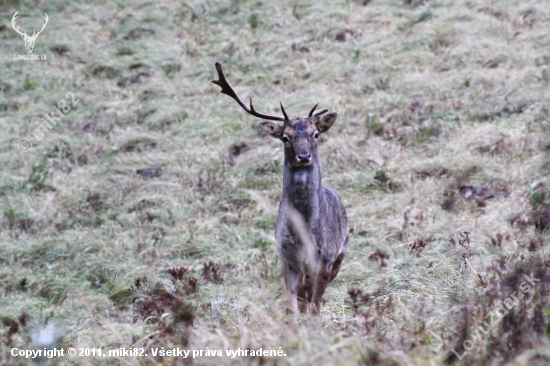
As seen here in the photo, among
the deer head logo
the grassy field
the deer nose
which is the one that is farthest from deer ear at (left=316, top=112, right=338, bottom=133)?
the deer head logo

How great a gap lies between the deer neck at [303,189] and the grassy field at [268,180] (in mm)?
662

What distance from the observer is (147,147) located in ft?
40.3

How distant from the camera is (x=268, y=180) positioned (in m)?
10.4

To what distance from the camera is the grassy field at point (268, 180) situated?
12.5 ft

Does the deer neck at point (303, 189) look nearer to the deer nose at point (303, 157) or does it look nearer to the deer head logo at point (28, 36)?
the deer nose at point (303, 157)

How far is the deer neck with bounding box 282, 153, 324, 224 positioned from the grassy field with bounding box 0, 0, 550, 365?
66 centimetres

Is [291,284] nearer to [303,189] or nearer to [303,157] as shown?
[303,189]

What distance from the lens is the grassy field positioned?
3.80 metres

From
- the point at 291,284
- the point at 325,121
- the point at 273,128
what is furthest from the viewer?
the point at 325,121

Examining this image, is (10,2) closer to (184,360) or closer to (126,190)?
(126,190)

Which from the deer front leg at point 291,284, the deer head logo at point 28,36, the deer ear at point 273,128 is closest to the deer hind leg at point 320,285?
the deer front leg at point 291,284

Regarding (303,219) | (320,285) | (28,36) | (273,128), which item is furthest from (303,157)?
(28,36)

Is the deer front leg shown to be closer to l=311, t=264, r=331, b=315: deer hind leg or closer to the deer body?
the deer body

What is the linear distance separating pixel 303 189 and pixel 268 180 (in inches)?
181
